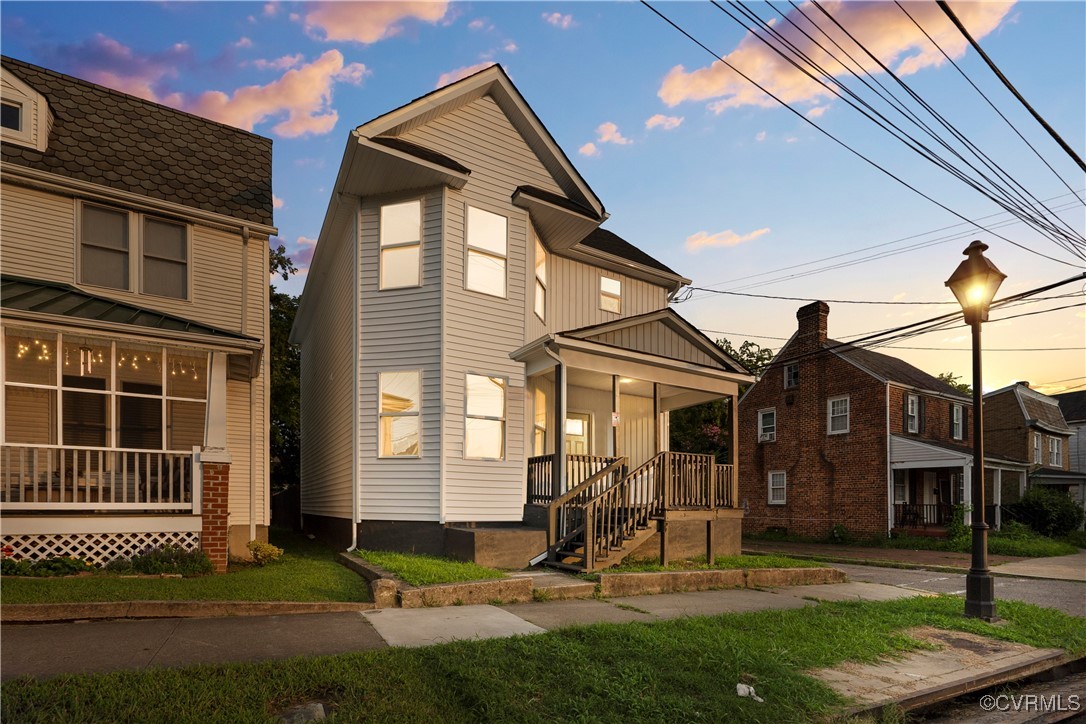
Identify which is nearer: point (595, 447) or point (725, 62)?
point (725, 62)

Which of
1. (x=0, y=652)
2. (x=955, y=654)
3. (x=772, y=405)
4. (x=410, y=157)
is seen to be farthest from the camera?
(x=772, y=405)

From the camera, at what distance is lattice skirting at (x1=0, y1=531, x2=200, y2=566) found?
9.70 meters

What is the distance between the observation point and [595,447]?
54.4ft

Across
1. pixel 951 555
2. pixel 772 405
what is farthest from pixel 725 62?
pixel 772 405

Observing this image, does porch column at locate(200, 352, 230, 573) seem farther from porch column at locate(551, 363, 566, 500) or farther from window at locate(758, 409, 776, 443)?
window at locate(758, 409, 776, 443)

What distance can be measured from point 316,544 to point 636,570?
8420mm

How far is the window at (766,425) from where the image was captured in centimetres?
3091

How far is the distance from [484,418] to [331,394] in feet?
16.2

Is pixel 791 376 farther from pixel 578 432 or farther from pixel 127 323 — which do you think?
pixel 127 323

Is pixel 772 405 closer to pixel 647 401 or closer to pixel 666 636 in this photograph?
pixel 647 401

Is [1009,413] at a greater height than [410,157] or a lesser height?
lesser

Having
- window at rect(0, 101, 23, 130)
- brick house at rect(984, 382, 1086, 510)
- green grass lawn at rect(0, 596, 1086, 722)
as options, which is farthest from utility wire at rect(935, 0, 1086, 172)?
brick house at rect(984, 382, 1086, 510)

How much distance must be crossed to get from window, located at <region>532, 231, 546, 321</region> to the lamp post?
7781 millimetres

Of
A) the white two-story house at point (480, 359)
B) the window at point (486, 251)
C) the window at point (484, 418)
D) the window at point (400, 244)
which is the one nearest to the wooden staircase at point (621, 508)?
the white two-story house at point (480, 359)
